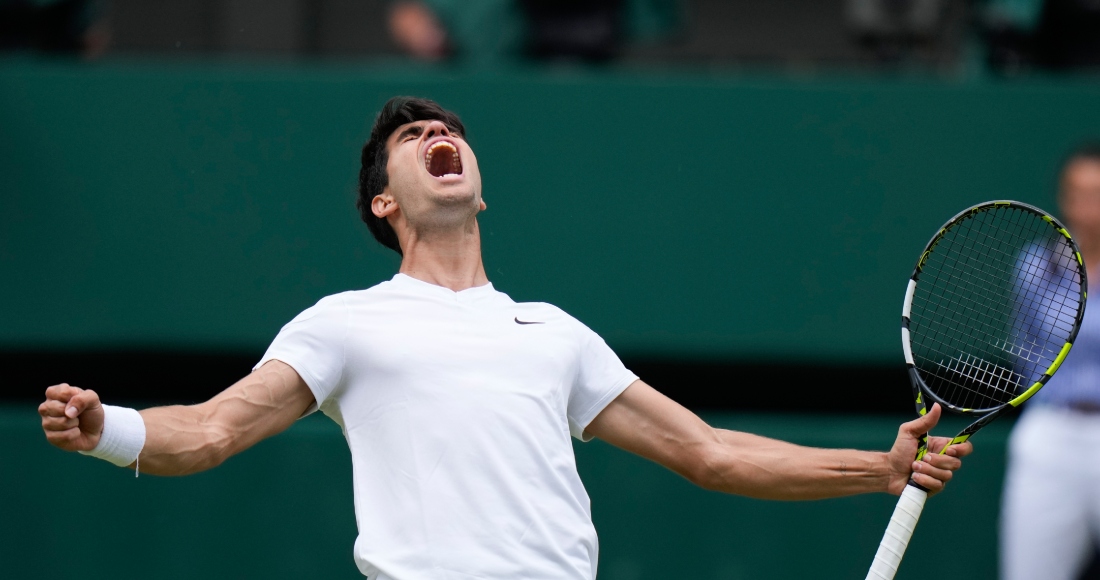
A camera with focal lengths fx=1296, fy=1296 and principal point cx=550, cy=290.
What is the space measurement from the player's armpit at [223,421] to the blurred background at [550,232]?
9.97 feet

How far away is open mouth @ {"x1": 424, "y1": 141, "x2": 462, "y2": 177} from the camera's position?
9.82 feet

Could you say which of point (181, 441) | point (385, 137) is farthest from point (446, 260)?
point (181, 441)

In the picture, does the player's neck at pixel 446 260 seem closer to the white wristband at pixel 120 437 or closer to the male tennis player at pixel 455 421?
the male tennis player at pixel 455 421

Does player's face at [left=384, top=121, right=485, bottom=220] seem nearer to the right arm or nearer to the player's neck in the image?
the player's neck

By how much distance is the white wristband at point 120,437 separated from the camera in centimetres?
237

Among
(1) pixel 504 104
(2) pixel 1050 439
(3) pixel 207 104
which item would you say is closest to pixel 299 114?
(3) pixel 207 104

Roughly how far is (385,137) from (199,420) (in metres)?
0.89

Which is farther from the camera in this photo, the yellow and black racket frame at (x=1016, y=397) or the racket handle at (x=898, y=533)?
the yellow and black racket frame at (x=1016, y=397)

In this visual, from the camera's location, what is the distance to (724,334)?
5.85 meters

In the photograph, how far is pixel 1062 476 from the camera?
4688 millimetres

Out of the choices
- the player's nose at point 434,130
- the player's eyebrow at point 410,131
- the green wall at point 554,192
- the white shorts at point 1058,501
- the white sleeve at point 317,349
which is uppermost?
the player's nose at point 434,130

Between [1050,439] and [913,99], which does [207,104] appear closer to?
[913,99]

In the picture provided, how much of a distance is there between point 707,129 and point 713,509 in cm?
170

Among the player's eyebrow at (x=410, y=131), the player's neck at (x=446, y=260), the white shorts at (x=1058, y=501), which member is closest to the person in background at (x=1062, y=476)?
the white shorts at (x=1058, y=501)
